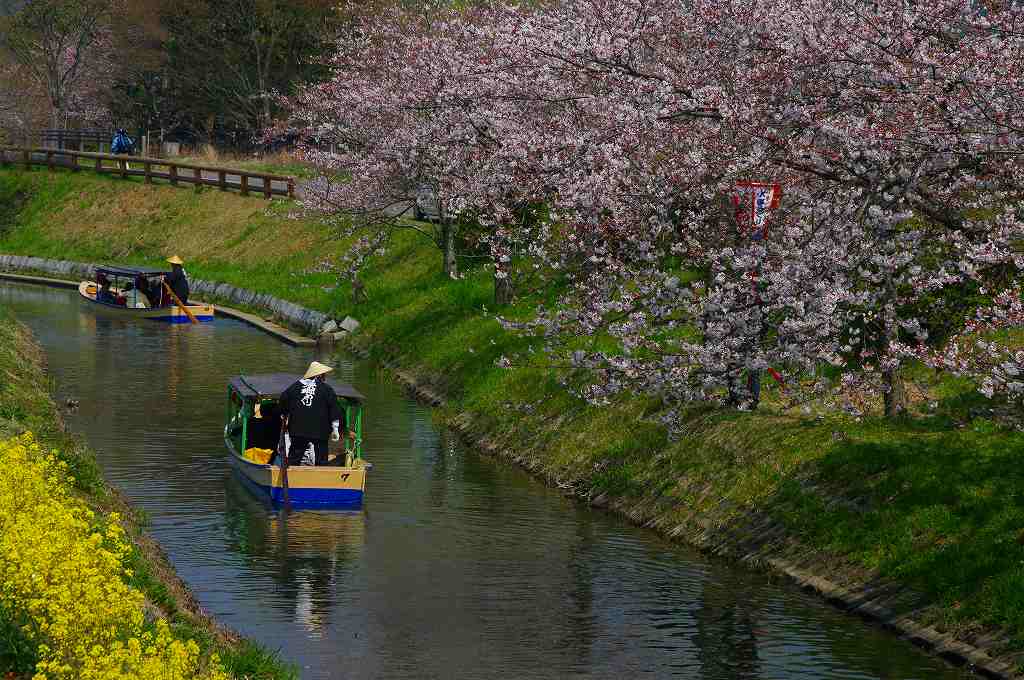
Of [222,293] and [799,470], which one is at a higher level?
[222,293]

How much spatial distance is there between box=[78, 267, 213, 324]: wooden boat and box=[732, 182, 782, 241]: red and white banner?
1252 inches

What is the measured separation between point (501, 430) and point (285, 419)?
6.83 meters

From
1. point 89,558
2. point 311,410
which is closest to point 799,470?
point 311,410

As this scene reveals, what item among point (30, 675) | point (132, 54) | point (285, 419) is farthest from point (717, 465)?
point (132, 54)

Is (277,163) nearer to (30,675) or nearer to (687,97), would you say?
(687,97)

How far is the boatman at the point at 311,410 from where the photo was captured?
24.3m

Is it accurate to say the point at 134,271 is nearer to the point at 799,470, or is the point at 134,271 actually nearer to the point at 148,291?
the point at 148,291

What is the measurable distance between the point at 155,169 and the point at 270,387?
55.8m

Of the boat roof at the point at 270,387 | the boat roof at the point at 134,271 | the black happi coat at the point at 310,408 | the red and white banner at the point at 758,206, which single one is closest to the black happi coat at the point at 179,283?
the boat roof at the point at 134,271

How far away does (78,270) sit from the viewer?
67625mm

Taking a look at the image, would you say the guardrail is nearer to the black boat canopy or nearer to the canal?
the black boat canopy

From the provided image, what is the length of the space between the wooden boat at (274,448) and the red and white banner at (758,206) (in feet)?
→ 23.3

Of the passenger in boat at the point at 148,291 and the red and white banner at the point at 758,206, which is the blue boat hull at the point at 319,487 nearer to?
the red and white banner at the point at 758,206

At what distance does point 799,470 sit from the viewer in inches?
874
